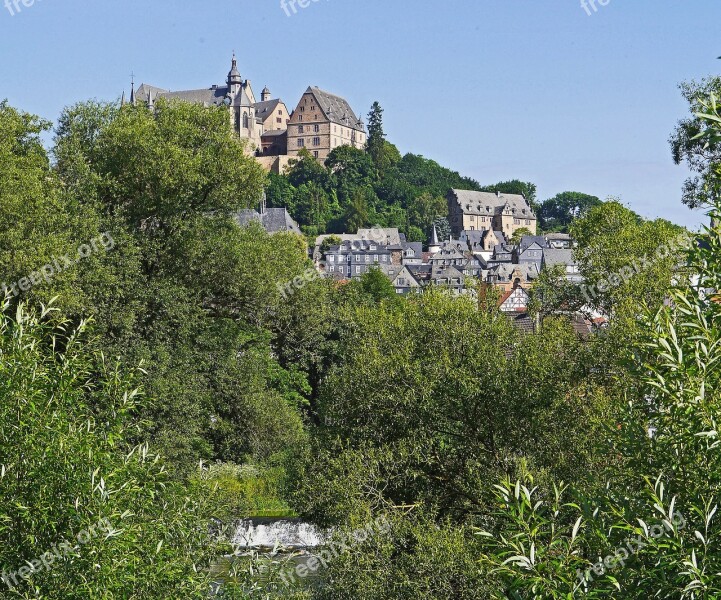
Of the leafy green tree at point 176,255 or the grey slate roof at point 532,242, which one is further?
the grey slate roof at point 532,242

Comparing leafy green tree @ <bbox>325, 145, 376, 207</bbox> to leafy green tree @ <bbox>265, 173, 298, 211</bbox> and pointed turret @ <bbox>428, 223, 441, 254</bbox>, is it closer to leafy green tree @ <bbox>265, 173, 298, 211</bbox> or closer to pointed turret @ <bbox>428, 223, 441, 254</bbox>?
leafy green tree @ <bbox>265, 173, 298, 211</bbox>

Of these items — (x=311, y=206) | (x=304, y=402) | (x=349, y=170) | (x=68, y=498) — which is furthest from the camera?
(x=349, y=170)

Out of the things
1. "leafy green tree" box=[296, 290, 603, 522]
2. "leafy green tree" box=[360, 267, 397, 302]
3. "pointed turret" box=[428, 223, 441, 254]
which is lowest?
"leafy green tree" box=[296, 290, 603, 522]

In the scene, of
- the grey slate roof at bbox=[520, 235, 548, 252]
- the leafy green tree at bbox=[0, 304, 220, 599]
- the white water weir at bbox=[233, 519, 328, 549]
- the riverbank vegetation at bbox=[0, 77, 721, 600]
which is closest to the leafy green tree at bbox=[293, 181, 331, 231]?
the grey slate roof at bbox=[520, 235, 548, 252]

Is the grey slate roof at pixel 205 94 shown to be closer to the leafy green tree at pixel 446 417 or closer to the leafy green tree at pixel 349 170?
the leafy green tree at pixel 349 170

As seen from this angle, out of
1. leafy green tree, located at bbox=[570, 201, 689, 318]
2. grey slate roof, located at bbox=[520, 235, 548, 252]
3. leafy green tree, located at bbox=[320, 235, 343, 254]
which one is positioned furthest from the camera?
grey slate roof, located at bbox=[520, 235, 548, 252]

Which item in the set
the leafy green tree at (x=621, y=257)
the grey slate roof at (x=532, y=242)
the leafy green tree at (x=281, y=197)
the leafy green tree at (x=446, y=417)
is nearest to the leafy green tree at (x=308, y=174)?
the leafy green tree at (x=281, y=197)

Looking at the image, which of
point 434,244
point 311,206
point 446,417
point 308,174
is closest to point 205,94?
point 308,174

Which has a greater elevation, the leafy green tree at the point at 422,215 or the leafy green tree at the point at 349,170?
the leafy green tree at the point at 349,170

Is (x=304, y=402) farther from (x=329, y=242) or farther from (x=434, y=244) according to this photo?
(x=434, y=244)

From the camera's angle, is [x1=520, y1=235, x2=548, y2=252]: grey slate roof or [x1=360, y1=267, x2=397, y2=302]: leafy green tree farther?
[x1=520, y1=235, x2=548, y2=252]: grey slate roof

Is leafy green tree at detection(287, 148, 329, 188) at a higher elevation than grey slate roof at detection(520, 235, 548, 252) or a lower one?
higher

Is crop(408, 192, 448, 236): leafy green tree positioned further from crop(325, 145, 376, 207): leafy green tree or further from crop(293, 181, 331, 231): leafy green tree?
crop(293, 181, 331, 231): leafy green tree

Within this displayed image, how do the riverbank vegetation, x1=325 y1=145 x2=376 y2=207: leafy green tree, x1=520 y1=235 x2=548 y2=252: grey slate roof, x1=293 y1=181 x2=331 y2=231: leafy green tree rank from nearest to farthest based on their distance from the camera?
the riverbank vegetation
x1=520 y1=235 x2=548 y2=252: grey slate roof
x1=293 y1=181 x2=331 y2=231: leafy green tree
x1=325 y1=145 x2=376 y2=207: leafy green tree
